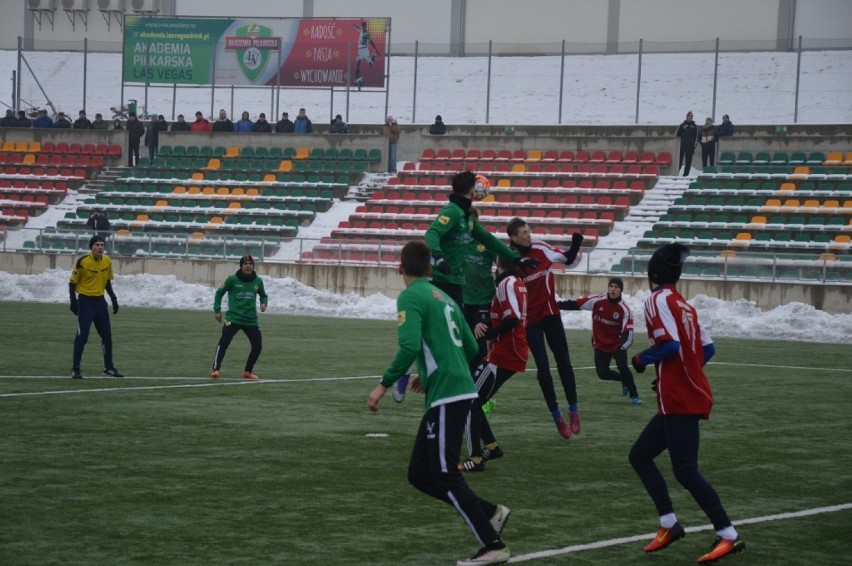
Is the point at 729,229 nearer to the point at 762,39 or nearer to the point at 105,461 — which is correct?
the point at 762,39

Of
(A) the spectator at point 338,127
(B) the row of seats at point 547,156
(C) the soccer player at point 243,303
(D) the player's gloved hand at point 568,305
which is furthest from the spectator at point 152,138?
(D) the player's gloved hand at point 568,305

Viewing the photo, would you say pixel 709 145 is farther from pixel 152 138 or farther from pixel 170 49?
pixel 170 49

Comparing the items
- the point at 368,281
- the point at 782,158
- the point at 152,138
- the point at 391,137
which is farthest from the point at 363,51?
the point at 782,158

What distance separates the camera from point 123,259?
36688 mm

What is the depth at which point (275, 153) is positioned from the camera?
45938 millimetres

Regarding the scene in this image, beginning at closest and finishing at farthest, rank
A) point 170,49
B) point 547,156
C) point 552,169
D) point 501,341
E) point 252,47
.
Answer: point 501,341 → point 552,169 → point 547,156 → point 252,47 → point 170,49

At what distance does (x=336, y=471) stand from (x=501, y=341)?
2022 millimetres

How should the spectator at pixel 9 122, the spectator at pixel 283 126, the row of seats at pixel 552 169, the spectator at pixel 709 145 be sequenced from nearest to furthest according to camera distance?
the spectator at pixel 709 145
the row of seats at pixel 552 169
the spectator at pixel 283 126
the spectator at pixel 9 122

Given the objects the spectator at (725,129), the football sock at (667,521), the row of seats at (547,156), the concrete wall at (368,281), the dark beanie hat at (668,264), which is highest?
the spectator at (725,129)

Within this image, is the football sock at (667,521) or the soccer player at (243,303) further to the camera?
the soccer player at (243,303)

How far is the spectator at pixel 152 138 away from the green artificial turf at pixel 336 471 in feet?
96.4

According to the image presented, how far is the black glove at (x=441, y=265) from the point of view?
10414 mm

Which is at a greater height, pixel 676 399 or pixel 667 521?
pixel 676 399

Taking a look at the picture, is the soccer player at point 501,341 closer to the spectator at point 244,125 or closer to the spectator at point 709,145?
the spectator at point 709,145
